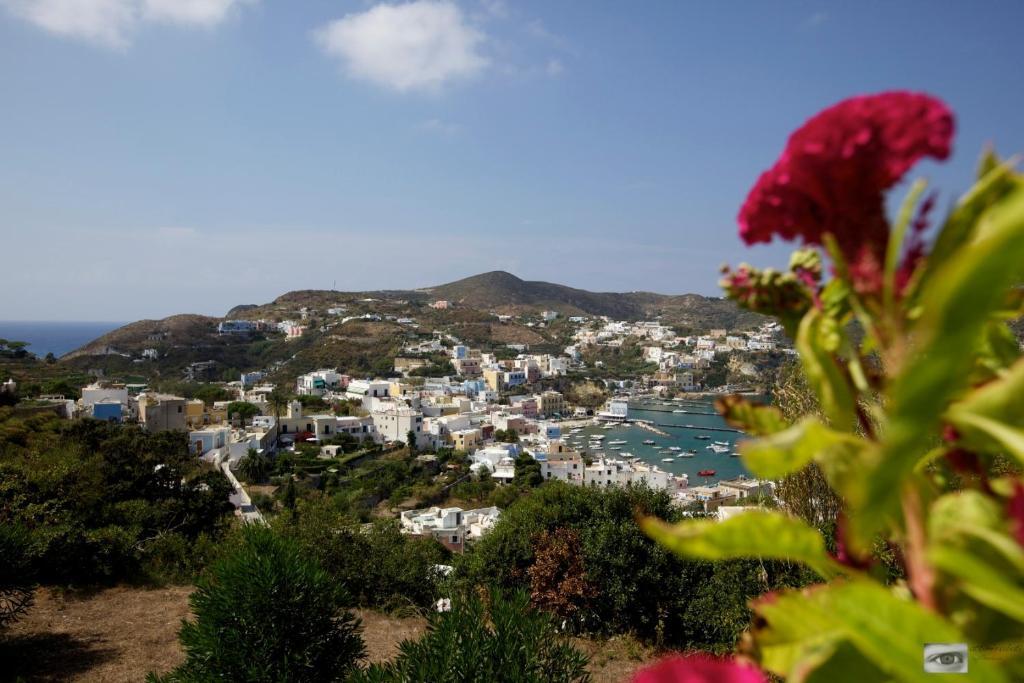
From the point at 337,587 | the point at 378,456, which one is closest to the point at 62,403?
the point at 378,456

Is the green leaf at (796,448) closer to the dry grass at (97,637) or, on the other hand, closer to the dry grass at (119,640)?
the dry grass at (119,640)

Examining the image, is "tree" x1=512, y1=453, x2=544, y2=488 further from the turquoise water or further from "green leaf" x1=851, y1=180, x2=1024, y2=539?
"green leaf" x1=851, y1=180, x2=1024, y2=539

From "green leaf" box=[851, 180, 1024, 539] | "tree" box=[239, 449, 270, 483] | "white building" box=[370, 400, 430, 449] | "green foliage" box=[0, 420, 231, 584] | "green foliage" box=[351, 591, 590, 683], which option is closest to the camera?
"green leaf" box=[851, 180, 1024, 539]

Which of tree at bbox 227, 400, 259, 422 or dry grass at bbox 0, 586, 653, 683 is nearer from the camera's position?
dry grass at bbox 0, 586, 653, 683

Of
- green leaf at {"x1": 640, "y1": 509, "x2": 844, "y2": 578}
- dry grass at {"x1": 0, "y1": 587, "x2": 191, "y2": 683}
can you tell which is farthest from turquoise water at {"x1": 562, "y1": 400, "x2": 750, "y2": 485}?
green leaf at {"x1": 640, "y1": 509, "x2": 844, "y2": 578}

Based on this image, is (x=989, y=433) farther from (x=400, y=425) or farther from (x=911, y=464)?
(x=400, y=425)
